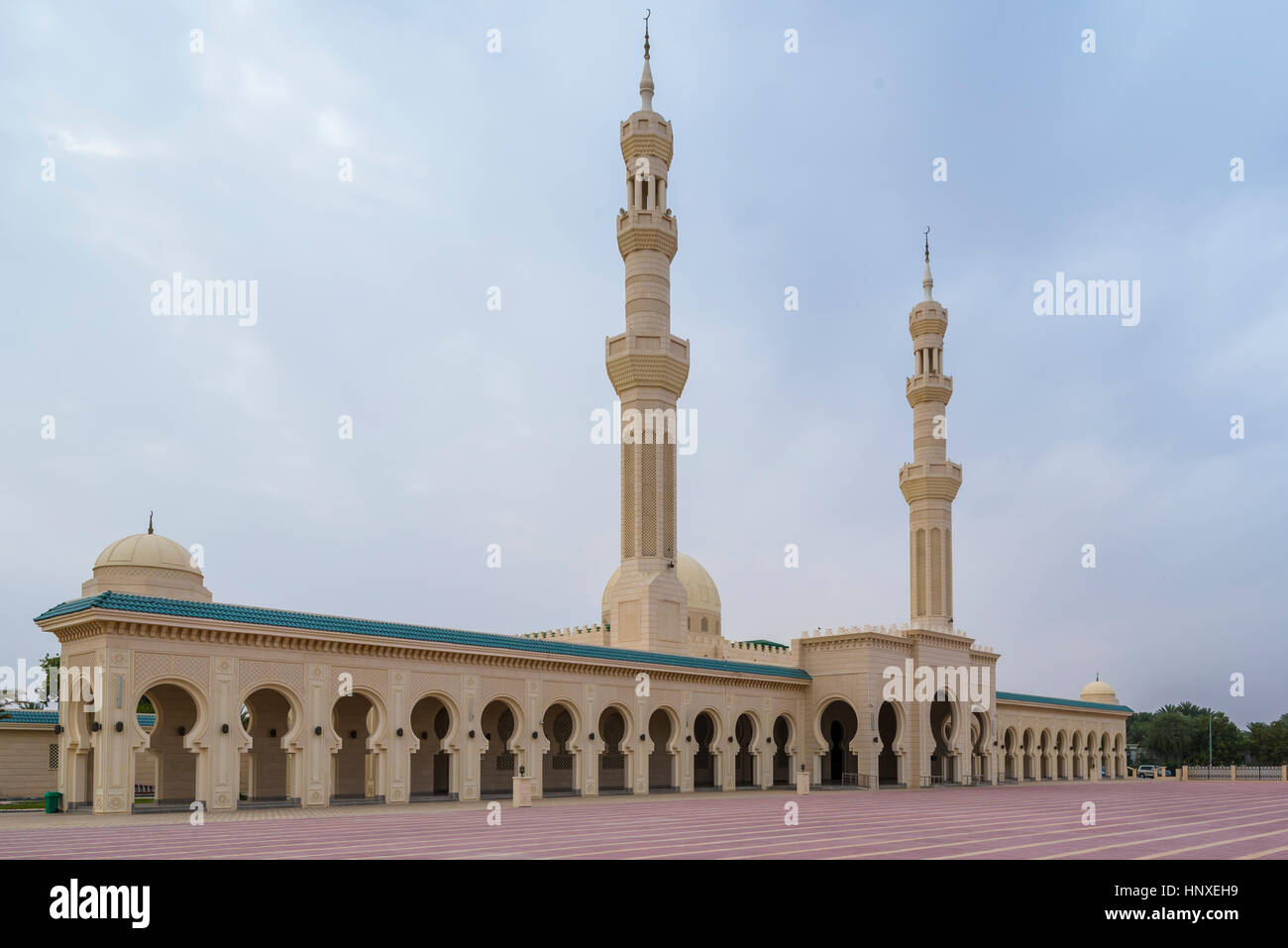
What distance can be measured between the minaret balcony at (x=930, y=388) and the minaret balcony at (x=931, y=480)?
11.0 ft

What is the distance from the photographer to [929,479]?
56.9m

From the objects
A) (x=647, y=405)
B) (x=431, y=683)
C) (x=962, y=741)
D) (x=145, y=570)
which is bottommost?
(x=962, y=741)

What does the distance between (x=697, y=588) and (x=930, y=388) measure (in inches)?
Answer: 615

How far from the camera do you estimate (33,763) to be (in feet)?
129

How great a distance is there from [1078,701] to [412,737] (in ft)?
A: 174

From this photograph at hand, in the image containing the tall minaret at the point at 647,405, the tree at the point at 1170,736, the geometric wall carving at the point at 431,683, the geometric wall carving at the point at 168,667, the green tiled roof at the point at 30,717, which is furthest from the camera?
the tree at the point at 1170,736

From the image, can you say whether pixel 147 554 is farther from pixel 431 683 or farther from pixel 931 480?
pixel 931 480

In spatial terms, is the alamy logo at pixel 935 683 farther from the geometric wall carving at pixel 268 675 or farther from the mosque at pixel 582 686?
the geometric wall carving at pixel 268 675

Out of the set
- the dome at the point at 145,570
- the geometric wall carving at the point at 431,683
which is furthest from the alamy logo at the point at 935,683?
the dome at the point at 145,570

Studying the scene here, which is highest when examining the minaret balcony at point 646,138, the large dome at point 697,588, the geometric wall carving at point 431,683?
the minaret balcony at point 646,138

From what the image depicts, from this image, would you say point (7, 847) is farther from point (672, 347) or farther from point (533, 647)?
point (672, 347)

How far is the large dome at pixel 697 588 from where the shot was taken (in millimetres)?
56688

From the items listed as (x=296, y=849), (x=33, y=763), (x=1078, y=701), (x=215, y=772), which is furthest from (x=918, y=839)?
(x=1078, y=701)
